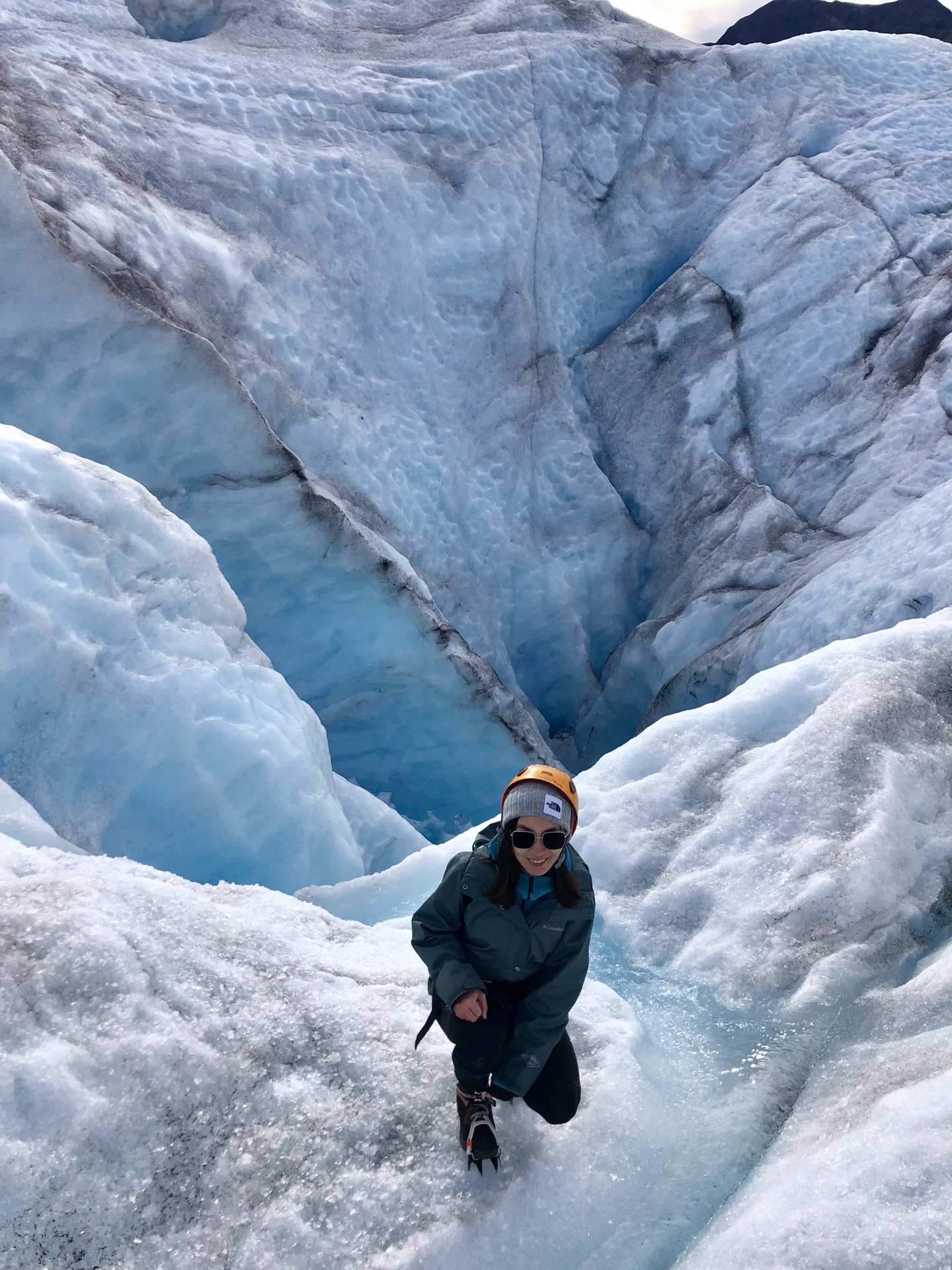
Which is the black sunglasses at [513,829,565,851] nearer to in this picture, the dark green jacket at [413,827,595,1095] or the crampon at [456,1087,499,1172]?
the dark green jacket at [413,827,595,1095]

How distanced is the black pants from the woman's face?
34cm

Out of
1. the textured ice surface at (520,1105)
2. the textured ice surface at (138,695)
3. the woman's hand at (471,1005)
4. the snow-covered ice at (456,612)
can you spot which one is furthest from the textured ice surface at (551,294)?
the woman's hand at (471,1005)

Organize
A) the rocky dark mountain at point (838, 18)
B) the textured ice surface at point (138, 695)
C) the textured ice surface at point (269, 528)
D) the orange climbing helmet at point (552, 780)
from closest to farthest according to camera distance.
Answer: the orange climbing helmet at point (552, 780) → the textured ice surface at point (138, 695) → the textured ice surface at point (269, 528) → the rocky dark mountain at point (838, 18)

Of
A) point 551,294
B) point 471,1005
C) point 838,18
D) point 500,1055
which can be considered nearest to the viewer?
point 471,1005

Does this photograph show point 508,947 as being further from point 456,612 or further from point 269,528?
point 456,612

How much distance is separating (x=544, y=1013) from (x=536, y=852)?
0.41m

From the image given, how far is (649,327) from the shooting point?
10.1 m

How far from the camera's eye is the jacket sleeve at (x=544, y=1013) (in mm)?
2445

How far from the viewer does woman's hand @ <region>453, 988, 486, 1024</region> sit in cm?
233

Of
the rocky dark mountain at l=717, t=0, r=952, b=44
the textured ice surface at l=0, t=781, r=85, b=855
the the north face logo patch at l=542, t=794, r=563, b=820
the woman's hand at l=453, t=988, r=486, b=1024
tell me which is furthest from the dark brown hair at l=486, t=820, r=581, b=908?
the rocky dark mountain at l=717, t=0, r=952, b=44

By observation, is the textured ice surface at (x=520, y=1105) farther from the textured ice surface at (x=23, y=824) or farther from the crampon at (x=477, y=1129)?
the textured ice surface at (x=23, y=824)

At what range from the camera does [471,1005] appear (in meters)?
2.34

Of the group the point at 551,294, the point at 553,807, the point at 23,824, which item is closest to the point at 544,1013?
the point at 553,807

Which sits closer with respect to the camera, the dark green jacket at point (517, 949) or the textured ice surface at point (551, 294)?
the dark green jacket at point (517, 949)
